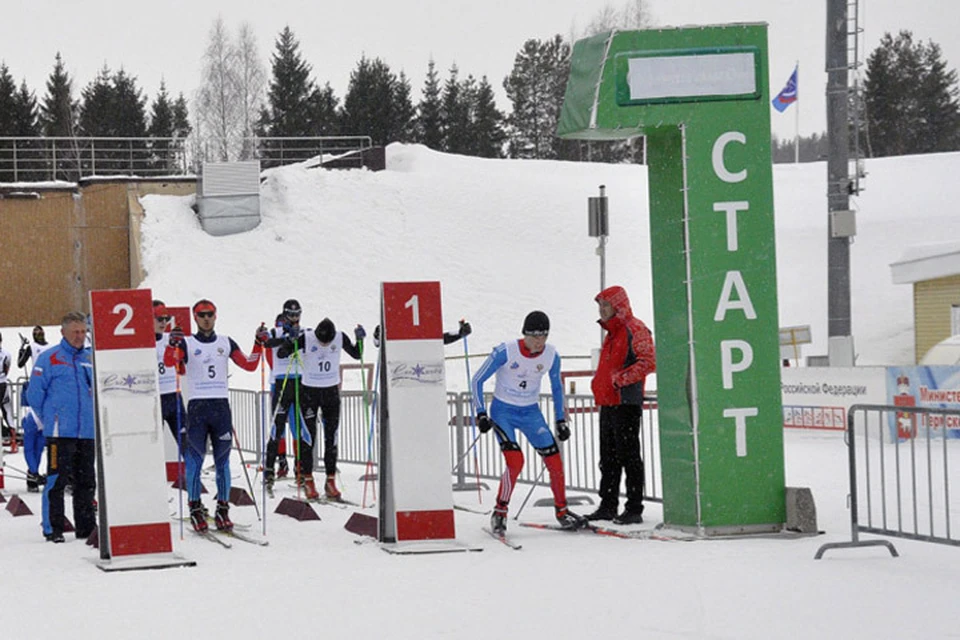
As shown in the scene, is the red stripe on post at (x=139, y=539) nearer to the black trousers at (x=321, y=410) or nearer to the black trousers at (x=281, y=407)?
the black trousers at (x=321, y=410)

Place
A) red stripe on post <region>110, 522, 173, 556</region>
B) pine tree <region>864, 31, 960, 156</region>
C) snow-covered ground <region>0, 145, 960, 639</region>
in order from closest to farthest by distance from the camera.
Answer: snow-covered ground <region>0, 145, 960, 639</region> → red stripe on post <region>110, 522, 173, 556</region> → pine tree <region>864, 31, 960, 156</region>

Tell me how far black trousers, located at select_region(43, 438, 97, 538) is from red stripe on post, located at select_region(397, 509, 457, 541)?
278 centimetres

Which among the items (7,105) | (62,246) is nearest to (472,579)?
(62,246)

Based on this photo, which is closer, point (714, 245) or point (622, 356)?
point (714, 245)

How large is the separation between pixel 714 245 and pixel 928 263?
74.4ft

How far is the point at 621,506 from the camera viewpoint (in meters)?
13.0

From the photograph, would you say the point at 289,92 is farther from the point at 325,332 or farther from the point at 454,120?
the point at 325,332

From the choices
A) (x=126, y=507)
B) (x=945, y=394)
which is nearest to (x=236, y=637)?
(x=126, y=507)

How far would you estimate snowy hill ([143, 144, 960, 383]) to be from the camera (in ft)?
118

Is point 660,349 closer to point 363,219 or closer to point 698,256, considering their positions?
point 698,256

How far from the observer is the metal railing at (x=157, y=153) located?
47.1 metres

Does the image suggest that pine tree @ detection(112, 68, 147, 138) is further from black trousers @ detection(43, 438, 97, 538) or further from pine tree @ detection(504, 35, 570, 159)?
black trousers @ detection(43, 438, 97, 538)

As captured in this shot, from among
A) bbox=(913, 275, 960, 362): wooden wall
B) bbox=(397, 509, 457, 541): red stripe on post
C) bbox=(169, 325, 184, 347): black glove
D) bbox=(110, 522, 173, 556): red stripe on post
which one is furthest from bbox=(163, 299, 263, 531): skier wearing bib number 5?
bbox=(913, 275, 960, 362): wooden wall

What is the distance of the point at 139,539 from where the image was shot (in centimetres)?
1006
